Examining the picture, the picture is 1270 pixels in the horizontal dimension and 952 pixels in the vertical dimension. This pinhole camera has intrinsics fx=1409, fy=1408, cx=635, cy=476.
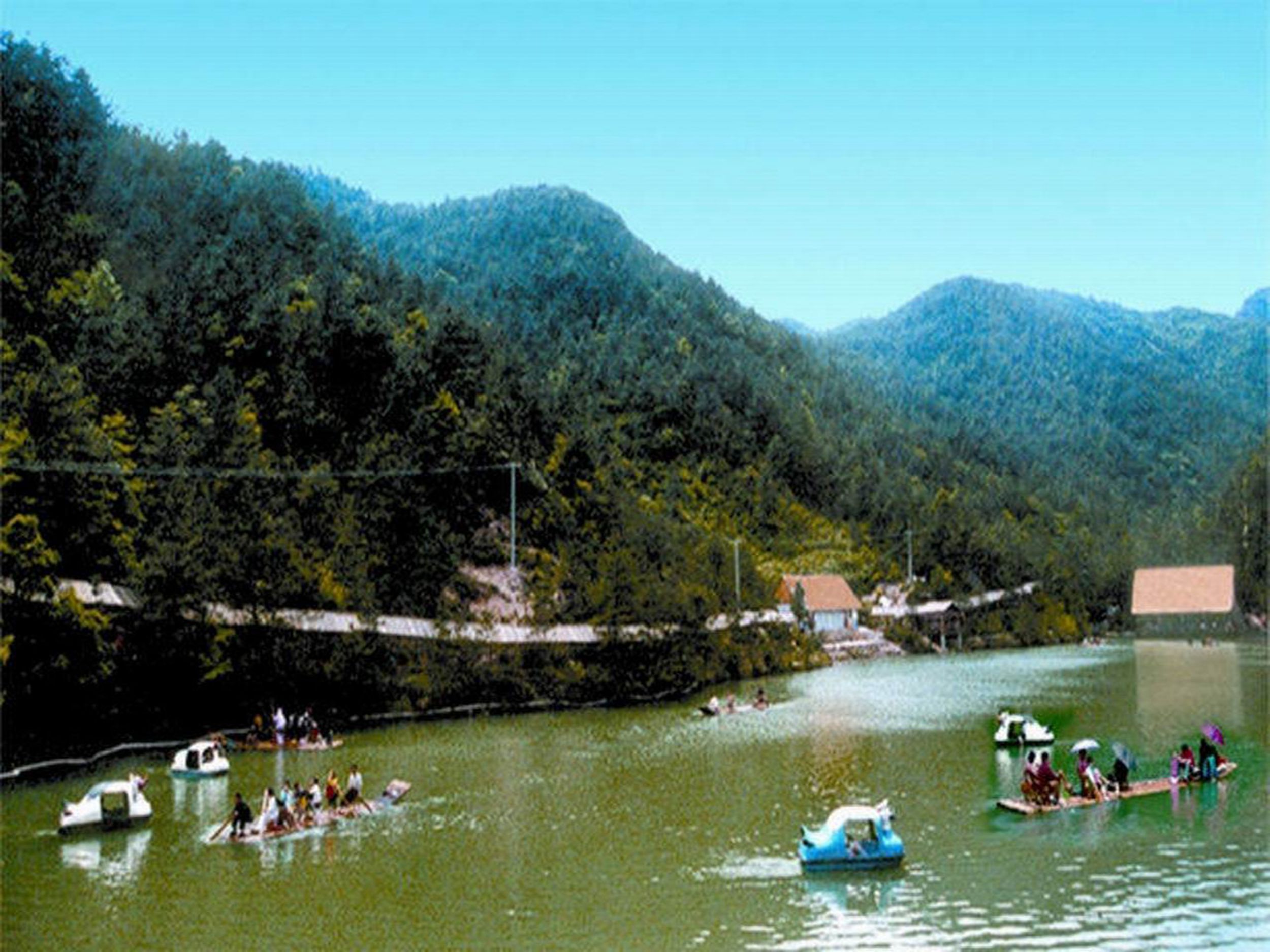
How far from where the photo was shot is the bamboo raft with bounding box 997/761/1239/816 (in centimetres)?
4156

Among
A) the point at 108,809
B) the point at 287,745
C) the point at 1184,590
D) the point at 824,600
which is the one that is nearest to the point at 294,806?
the point at 108,809

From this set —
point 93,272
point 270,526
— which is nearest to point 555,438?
point 93,272

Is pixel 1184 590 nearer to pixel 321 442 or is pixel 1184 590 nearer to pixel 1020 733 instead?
pixel 321 442

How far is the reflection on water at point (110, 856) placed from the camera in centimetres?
3547

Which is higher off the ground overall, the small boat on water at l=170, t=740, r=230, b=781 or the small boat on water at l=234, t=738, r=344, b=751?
the small boat on water at l=170, t=740, r=230, b=781

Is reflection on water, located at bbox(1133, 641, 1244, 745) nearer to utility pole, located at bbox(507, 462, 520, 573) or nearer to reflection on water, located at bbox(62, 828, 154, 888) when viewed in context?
utility pole, located at bbox(507, 462, 520, 573)

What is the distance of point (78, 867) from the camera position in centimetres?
3656

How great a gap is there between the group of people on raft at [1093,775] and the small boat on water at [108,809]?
26489mm

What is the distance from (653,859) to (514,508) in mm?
56868

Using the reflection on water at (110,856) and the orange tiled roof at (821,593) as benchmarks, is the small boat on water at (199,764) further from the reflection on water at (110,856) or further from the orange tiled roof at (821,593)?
the orange tiled roof at (821,593)

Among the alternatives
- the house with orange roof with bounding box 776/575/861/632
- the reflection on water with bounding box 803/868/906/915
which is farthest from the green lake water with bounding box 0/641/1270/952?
the house with orange roof with bounding box 776/575/861/632

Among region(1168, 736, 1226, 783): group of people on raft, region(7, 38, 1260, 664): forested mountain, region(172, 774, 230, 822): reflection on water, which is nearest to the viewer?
region(172, 774, 230, 822): reflection on water

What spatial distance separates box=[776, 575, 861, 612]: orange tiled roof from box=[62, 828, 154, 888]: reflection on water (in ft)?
325

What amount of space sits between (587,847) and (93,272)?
6518 cm
